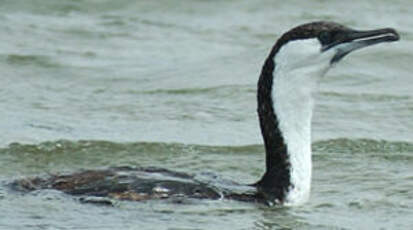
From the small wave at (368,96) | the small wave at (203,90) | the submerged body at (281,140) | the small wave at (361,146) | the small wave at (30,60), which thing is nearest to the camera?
the submerged body at (281,140)

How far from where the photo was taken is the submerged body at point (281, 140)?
11141mm

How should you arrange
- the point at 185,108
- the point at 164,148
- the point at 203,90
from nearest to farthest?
the point at 164,148 → the point at 185,108 → the point at 203,90

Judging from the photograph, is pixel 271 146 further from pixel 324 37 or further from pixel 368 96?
pixel 368 96

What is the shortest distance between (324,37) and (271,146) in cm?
100

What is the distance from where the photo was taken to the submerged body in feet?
36.6

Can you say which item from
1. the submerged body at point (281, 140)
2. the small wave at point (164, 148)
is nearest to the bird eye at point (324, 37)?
the submerged body at point (281, 140)

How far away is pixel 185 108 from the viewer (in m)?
15.8

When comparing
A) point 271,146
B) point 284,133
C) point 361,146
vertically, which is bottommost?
point 361,146

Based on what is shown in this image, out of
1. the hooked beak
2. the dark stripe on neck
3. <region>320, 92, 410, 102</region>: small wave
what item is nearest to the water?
<region>320, 92, 410, 102</region>: small wave

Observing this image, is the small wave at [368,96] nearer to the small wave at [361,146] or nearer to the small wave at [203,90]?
the small wave at [203,90]

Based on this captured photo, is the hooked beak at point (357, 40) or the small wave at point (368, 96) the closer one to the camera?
the hooked beak at point (357, 40)

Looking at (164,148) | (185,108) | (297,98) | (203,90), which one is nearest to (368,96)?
(203,90)

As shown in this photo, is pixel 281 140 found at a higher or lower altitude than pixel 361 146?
higher

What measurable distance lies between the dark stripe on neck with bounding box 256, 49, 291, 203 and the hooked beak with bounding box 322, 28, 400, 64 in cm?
46
